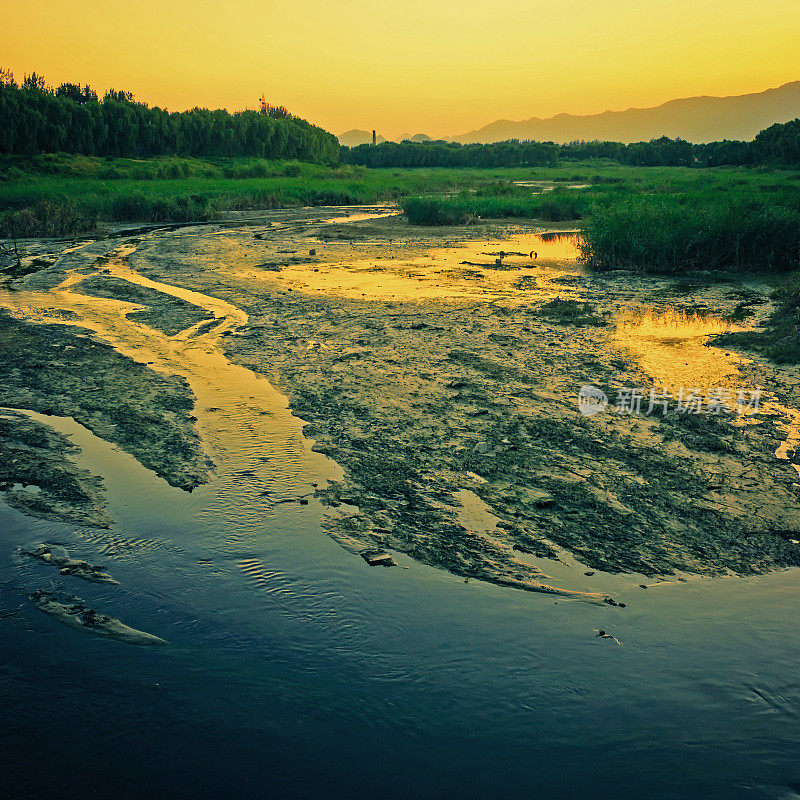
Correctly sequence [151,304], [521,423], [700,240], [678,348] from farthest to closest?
[700,240]
[151,304]
[678,348]
[521,423]

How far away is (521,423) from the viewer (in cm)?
566

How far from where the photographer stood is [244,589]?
3.53 m

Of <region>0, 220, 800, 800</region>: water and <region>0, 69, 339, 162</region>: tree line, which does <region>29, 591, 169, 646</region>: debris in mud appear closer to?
<region>0, 220, 800, 800</region>: water

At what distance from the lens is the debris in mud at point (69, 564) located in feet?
12.0

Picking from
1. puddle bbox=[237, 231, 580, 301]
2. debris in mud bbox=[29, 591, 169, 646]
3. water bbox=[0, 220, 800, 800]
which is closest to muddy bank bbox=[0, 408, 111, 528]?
water bbox=[0, 220, 800, 800]

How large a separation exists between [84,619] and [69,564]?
58cm

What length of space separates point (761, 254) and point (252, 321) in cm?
1064

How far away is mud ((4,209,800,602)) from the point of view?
156 inches

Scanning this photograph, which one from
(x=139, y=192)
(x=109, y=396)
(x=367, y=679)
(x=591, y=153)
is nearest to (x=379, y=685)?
(x=367, y=679)

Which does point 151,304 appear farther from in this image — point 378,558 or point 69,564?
point 378,558

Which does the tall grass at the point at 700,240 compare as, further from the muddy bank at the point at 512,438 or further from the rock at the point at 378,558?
the rock at the point at 378,558

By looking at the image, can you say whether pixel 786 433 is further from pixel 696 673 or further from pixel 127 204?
pixel 127 204

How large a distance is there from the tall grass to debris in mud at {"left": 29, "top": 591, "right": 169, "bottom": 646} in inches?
511

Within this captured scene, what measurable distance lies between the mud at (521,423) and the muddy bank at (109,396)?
13 cm
